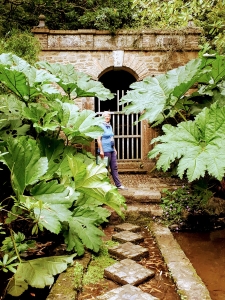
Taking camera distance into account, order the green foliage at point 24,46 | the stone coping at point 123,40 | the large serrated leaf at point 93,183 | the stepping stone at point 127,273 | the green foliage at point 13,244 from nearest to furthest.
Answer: the green foliage at point 13,244 → the stepping stone at point 127,273 → the large serrated leaf at point 93,183 → the green foliage at point 24,46 → the stone coping at point 123,40

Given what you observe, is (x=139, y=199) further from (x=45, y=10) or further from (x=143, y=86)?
(x=45, y=10)

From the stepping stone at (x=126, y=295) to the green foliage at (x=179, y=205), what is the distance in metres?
2.21

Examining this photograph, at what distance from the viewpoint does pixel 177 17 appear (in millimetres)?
5324

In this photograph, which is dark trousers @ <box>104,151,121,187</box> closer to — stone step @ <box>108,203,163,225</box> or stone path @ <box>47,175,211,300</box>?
stone path @ <box>47,175,211,300</box>

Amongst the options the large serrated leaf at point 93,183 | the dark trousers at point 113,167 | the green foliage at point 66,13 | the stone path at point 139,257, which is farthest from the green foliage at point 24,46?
the large serrated leaf at point 93,183

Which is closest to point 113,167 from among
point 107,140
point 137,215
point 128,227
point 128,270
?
point 107,140

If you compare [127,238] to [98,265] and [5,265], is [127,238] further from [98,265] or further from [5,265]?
[5,265]

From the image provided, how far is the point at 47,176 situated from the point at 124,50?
6506mm

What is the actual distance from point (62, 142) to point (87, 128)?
0.33m

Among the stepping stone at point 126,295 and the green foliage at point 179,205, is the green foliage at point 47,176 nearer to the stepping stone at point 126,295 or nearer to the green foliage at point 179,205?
the stepping stone at point 126,295

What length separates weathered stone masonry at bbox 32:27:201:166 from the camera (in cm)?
841

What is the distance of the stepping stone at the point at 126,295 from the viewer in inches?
90.7

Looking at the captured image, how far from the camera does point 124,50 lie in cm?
847

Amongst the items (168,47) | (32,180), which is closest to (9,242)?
(32,180)
